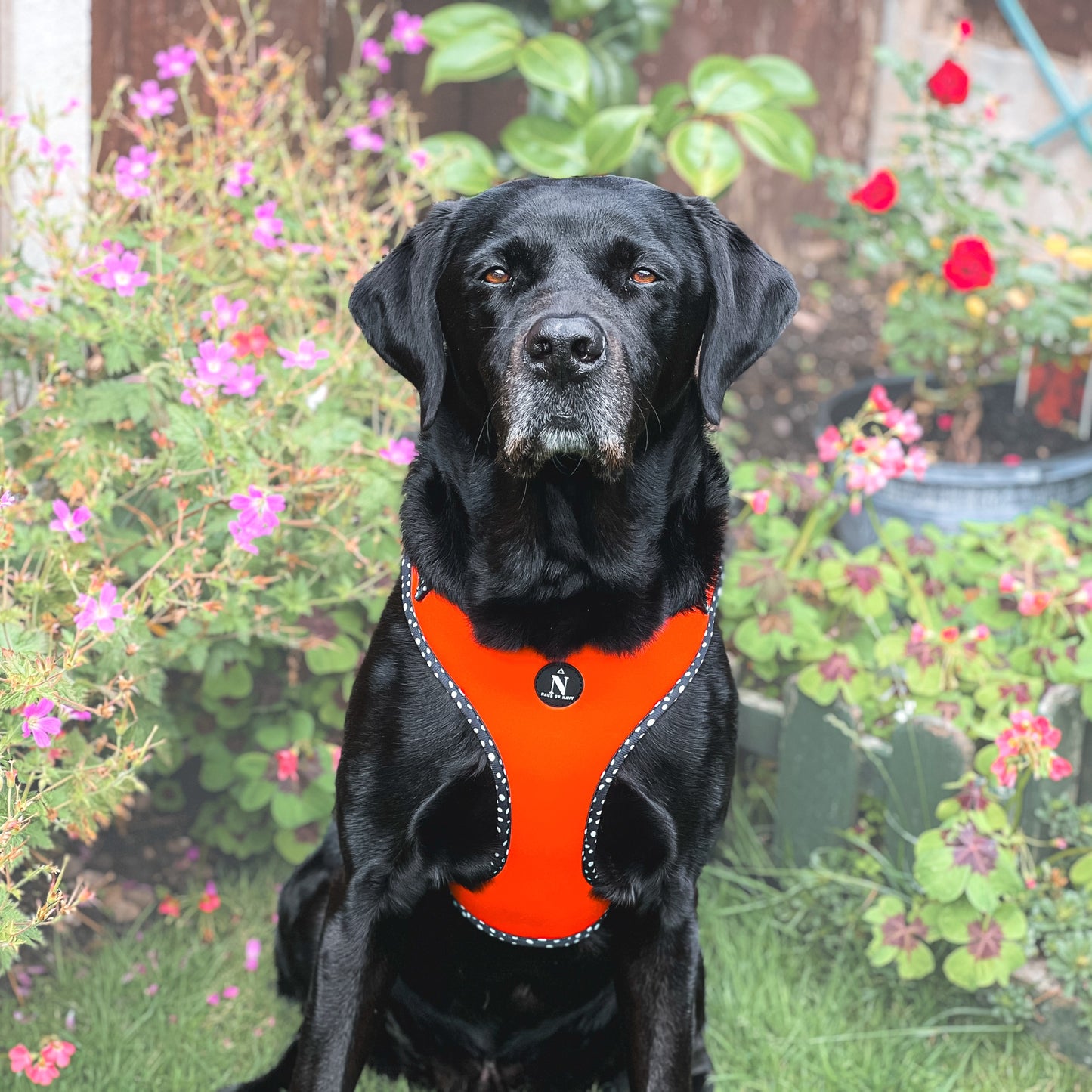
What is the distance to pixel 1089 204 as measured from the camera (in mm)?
6078

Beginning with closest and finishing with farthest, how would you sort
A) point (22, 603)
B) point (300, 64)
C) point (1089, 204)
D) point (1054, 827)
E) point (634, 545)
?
point (634, 545) → point (22, 603) → point (1054, 827) → point (300, 64) → point (1089, 204)

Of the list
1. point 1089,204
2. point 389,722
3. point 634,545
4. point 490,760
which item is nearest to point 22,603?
point 389,722

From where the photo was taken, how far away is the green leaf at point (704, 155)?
3410mm

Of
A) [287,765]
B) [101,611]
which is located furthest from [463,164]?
[101,611]

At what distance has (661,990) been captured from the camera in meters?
2.17

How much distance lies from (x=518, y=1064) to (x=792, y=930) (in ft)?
2.68

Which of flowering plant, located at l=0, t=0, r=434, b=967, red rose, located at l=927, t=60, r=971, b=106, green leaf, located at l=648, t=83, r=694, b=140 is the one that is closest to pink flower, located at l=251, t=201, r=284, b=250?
flowering plant, located at l=0, t=0, r=434, b=967

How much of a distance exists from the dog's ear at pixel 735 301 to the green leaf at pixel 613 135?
1233mm

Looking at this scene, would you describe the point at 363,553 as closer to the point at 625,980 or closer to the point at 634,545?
the point at 634,545

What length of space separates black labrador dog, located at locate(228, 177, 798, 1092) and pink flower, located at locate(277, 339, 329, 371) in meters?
0.30

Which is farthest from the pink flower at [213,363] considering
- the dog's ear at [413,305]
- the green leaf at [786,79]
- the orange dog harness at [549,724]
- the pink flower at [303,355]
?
the green leaf at [786,79]

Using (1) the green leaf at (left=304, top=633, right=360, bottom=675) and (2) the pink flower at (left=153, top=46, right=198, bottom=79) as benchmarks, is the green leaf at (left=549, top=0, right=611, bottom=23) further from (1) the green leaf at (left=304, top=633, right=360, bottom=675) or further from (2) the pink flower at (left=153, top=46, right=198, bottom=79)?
(1) the green leaf at (left=304, top=633, right=360, bottom=675)

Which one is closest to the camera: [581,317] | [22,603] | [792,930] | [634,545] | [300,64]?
[581,317]

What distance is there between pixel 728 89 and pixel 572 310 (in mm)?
1773
